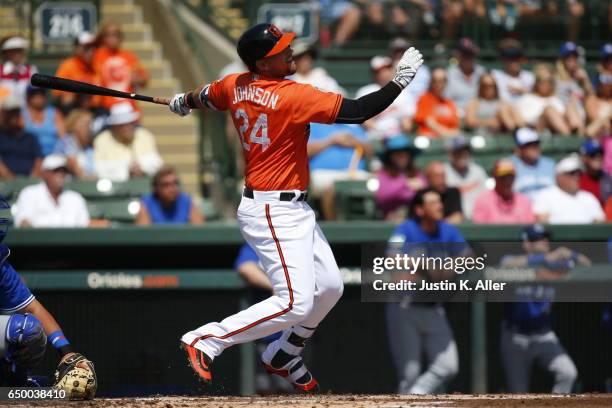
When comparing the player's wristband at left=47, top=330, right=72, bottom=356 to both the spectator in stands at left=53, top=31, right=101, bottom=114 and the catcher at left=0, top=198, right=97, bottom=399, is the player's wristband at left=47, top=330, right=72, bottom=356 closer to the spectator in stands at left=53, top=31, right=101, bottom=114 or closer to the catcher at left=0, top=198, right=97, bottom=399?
the catcher at left=0, top=198, right=97, bottom=399

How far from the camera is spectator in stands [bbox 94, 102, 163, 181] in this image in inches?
375

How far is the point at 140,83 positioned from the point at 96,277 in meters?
2.72

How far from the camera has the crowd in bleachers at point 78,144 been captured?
881cm

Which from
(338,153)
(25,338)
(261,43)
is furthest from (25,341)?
(338,153)

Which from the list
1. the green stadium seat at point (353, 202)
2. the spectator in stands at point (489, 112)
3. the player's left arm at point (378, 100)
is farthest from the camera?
the spectator in stands at point (489, 112)

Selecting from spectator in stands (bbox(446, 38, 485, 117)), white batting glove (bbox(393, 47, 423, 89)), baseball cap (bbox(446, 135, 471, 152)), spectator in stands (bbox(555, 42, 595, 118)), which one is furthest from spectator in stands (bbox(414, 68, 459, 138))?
white batting glove (bbox(393, 47, 423, 89))

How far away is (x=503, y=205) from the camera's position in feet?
29.7

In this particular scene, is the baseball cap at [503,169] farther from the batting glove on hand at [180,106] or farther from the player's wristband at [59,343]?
the player's wristband at [59,343]

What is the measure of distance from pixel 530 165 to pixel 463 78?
60.1 inches

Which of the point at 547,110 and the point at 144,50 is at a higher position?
the point at 144,50

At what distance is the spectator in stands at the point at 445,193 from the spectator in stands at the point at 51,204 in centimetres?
264

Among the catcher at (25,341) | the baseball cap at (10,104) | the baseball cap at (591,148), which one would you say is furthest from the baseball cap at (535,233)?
the baseball cap at (10,104)

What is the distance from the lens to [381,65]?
10.5 meters

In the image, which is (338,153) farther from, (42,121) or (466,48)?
(42,121)
